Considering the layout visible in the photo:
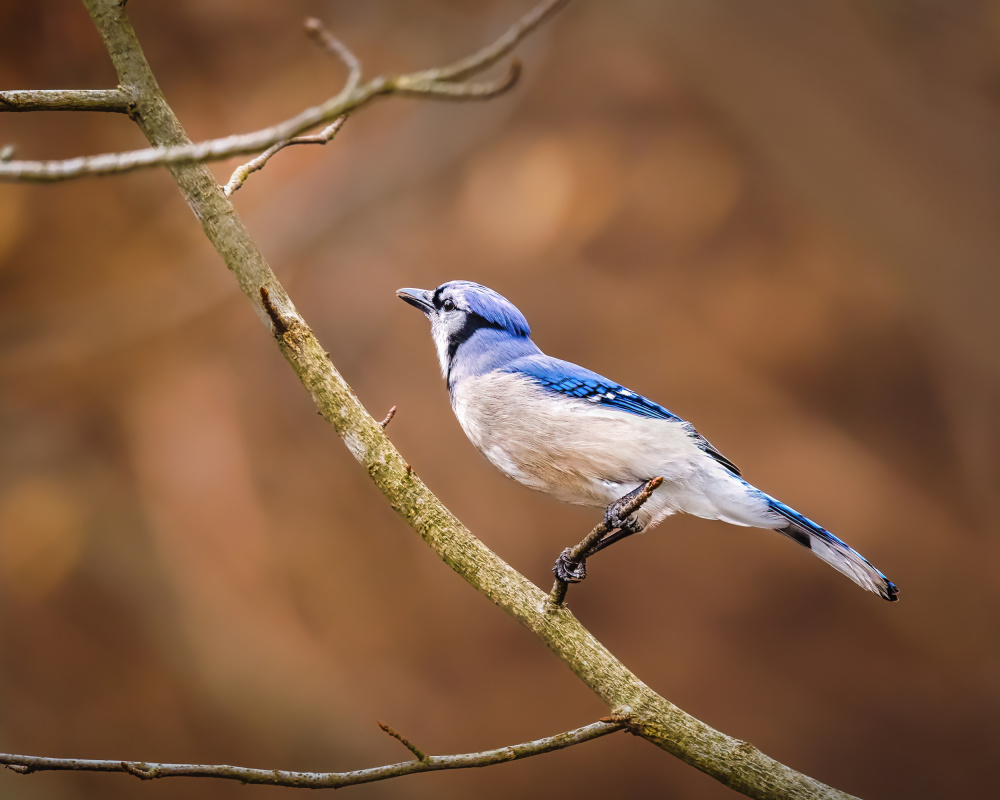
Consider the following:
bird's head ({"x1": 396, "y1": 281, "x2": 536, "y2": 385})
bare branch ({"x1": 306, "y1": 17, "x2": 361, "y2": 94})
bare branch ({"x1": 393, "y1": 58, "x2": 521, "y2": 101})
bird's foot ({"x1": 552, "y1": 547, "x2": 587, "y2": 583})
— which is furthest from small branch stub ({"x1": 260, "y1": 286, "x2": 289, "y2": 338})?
bird's foot ({"x1": 552, "y1": 547, "x2": 587, "y2": 583})

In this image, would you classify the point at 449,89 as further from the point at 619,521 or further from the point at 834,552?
the point at 834,552

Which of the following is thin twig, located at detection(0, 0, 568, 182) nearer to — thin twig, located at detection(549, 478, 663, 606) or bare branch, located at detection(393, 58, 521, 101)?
bare branch, located at detection(393, 58, 521, 101)

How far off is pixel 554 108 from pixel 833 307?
2169 millimetres

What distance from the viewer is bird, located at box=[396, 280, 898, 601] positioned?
6.33ft

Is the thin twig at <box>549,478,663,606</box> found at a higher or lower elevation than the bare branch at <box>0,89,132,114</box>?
lower

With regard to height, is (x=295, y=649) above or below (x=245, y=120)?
below

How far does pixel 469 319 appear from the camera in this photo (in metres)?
2.33

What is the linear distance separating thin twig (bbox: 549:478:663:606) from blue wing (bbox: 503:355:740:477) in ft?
1.75

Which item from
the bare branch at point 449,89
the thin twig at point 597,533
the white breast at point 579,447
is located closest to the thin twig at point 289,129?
the bare branch at point 449,89

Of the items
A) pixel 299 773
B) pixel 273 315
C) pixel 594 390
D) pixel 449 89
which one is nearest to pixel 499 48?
pixel 449 89

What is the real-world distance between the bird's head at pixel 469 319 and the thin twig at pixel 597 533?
0.76 metres

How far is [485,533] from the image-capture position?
15.0ft

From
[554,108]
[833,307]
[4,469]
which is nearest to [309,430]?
[4,469]

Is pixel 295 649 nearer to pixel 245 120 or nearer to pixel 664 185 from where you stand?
pixel 245 120
